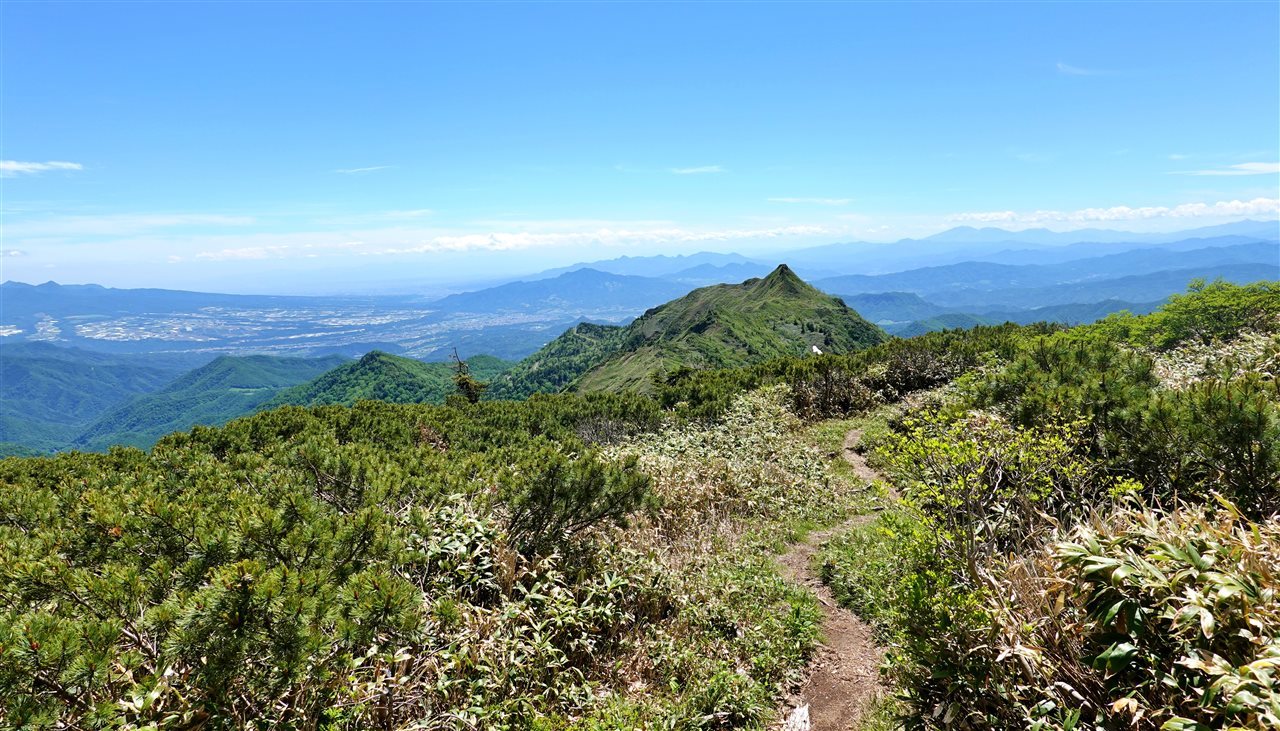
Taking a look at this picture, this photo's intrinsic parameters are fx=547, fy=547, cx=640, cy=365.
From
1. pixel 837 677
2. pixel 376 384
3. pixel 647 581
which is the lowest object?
pixel 376 384

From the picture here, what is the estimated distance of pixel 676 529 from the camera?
947 cm

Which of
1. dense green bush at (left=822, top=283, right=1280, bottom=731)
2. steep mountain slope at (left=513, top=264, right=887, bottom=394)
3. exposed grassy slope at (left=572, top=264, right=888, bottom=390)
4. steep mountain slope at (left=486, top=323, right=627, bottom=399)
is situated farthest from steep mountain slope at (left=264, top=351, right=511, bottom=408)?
dense green bush at (left=822, top=283, right=1280, bottom=731)

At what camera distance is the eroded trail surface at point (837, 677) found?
5.59m

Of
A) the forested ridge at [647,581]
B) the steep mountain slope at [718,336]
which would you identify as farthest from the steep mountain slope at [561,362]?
the forested ridge at [647,581]

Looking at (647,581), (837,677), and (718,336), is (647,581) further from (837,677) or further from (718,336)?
(718,336)

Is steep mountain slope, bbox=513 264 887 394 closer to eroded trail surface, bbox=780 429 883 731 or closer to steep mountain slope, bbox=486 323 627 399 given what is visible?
steep mountain slope, bbox=486 323 627 399

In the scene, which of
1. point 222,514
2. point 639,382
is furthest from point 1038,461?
point 639,382

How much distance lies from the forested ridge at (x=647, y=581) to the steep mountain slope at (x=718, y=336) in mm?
55364

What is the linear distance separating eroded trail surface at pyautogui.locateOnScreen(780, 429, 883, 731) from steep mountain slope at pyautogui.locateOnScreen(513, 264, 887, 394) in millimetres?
55563

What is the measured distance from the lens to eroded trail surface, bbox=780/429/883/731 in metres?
5.59

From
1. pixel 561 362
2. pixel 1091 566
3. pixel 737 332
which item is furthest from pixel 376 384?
pixel 1091 566

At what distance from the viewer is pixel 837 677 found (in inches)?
245

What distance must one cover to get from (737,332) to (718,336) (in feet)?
14.3

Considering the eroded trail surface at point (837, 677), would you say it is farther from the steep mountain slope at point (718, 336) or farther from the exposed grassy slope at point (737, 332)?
the steep mountain slope at point (718, 336)
